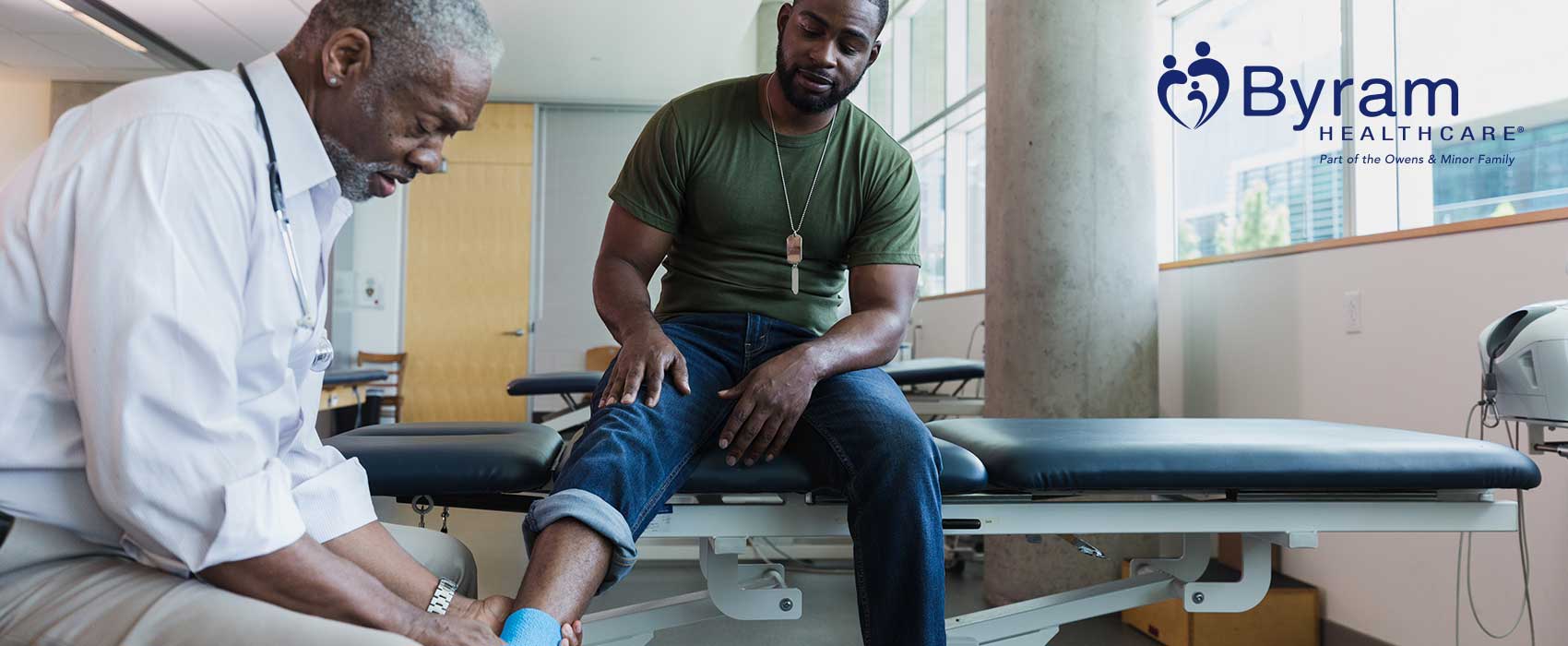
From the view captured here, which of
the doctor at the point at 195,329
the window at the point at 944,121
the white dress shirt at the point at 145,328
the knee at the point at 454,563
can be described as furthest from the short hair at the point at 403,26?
the window at the point at 944,121

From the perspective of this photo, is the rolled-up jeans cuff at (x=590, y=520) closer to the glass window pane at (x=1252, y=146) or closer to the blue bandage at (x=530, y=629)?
the blue bandage at (x=530, y=629)

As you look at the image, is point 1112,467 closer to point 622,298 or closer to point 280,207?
point 622,298

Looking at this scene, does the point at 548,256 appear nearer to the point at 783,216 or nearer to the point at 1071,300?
the point at 1071,300

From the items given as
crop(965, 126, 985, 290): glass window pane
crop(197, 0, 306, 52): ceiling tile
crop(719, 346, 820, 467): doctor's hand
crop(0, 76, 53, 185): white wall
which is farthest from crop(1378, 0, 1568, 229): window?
crop(0, 76, 53, 185): white wall

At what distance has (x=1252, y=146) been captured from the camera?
3311 millimetres

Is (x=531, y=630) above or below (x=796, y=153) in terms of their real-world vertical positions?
below

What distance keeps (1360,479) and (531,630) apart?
1.13m

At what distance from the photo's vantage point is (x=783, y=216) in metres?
1.74

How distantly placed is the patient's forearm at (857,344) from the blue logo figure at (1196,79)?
2.25 metres

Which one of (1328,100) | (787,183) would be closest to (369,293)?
(1328,100)

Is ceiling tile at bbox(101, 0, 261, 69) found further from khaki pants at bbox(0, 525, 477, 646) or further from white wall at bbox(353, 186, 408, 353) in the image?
khaki pants at bbox(0, 525, 477, 646)

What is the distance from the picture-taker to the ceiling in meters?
6.07

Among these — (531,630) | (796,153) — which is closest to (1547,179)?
(796,153)

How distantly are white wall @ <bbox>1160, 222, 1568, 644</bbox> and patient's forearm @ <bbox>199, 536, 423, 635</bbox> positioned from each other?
2113 mm
